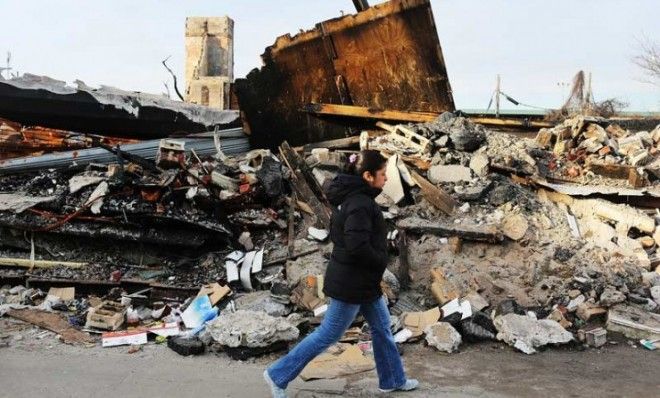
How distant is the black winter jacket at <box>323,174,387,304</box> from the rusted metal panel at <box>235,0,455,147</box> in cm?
578

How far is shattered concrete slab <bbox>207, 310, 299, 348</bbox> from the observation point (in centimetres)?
472

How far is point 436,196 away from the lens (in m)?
6.87

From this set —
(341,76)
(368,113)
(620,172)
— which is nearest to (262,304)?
(368,113)

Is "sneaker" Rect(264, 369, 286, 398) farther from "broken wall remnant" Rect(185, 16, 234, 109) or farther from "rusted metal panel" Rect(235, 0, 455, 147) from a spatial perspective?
"broken wall remnant" Rect(185, 16, 234, 109)

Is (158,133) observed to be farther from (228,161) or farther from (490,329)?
Answer: (490,329)

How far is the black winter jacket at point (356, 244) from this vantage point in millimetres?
3500

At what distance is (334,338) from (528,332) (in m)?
2.27

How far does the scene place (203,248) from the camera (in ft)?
22.5

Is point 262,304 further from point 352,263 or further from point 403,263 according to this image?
point 352,263

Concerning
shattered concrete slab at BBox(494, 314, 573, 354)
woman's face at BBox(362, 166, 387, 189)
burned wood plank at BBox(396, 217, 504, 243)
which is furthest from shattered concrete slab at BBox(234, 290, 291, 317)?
woman's face at BBox(362, 166, 387, 189)

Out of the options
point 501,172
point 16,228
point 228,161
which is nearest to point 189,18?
point 228,161

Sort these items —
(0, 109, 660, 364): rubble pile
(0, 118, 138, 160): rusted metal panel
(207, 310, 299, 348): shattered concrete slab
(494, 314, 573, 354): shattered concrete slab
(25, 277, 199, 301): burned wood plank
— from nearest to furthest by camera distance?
(207, 310, 299, 348): shattered concrete slab → (494, 314, 573, 354): shattered concrete slab → (0, 109, 660, 364): rubble pile → (25, 277, 199, 301): burned wood plank → (0, 118, 138, 160): rusted metal panel

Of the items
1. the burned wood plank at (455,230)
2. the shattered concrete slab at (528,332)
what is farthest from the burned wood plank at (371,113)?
the shattered concrete slab at (528,332)

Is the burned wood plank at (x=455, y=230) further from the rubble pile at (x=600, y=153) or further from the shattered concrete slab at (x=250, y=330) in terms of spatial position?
the shattered concrete slab at (x=250, y=330)
